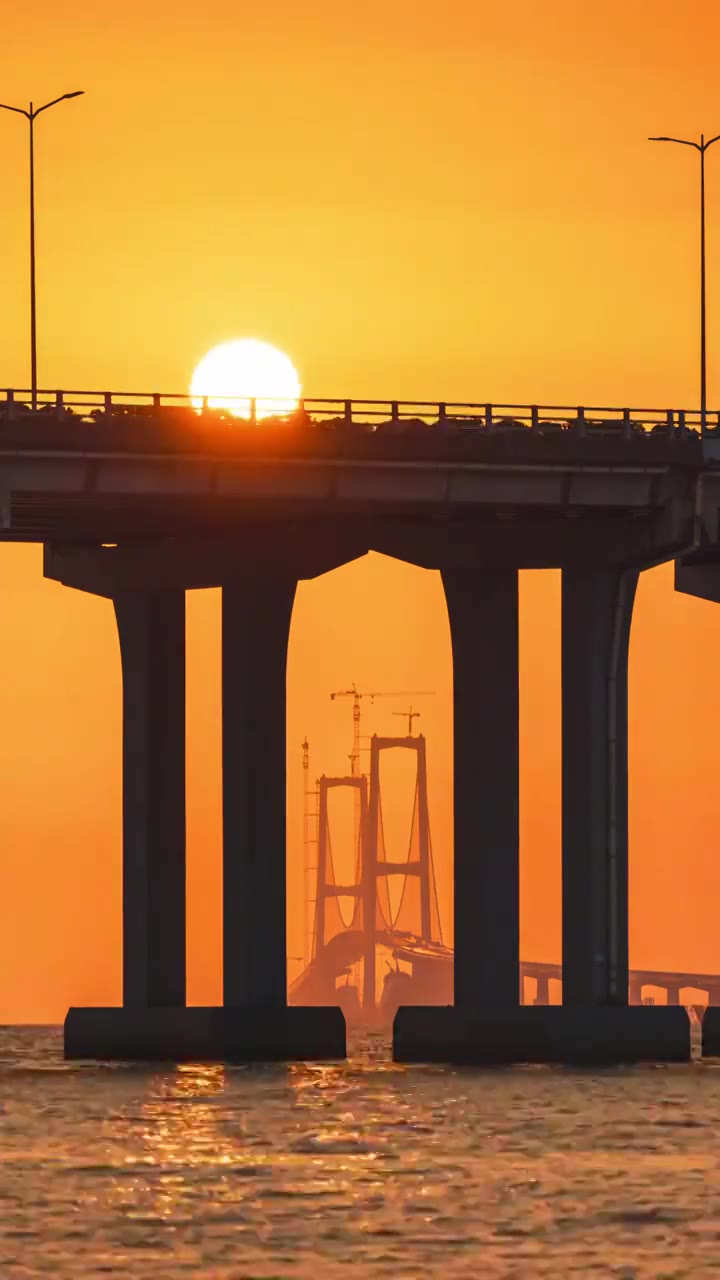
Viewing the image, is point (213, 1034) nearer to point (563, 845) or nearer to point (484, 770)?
point (484, 770)

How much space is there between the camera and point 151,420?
90500 mm

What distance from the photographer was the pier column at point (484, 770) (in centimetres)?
9988

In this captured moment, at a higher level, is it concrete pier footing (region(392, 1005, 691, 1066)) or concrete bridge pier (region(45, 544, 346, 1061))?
concrete bridge pier (region(45, 544, 346, 1061))

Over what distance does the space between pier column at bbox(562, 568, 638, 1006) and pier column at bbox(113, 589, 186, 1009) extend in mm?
15244

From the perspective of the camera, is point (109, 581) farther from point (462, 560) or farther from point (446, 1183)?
point (446, 1183)

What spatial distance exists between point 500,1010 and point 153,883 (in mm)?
15630

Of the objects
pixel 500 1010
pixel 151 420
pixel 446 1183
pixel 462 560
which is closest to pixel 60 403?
pixel 151 420

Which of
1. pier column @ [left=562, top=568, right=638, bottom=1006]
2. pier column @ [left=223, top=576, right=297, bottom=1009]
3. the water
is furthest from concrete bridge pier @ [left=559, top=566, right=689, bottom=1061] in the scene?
pier column @ [left=223, top=576, right=297, bottom=1009]

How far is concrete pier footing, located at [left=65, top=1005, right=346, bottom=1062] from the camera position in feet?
322

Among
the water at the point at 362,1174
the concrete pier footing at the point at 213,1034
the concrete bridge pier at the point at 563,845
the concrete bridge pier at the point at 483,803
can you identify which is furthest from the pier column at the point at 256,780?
the concrete bridge pier at the point at 563,845

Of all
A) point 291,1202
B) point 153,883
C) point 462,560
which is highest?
point 462,560

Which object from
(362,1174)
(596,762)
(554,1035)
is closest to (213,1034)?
(554,1035)

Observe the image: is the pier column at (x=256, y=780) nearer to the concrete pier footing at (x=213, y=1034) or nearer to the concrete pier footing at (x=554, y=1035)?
the concrete pier footing at (x=213, y=1034)

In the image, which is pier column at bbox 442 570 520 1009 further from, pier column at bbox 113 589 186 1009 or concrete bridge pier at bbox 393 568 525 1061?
pier column at bbox 113 589 186 1009
